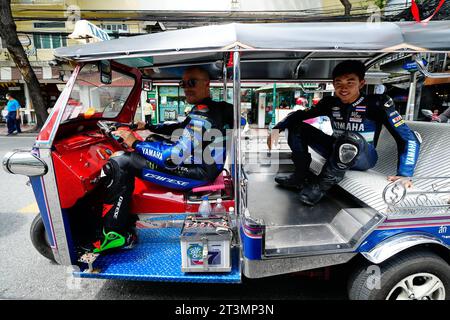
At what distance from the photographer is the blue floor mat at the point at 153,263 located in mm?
2176

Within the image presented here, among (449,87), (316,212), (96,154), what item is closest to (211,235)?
(316,212)

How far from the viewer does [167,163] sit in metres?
2.48

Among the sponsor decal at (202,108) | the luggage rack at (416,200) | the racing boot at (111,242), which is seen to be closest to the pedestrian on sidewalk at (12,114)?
the racing boot at (111,242)

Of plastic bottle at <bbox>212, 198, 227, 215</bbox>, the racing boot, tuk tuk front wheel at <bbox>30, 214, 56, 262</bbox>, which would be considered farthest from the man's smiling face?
Result: tuk tuk front wheel at <bbox>30, 214, 56, 262</bbox>

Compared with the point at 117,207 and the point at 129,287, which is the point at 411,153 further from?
the point at 129,287

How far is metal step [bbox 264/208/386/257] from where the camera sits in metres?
2.10

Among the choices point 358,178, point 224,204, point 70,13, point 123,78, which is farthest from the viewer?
point 70,13

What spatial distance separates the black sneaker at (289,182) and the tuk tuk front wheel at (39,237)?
2520 millimetres

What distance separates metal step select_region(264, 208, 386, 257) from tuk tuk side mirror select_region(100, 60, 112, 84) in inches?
80.9

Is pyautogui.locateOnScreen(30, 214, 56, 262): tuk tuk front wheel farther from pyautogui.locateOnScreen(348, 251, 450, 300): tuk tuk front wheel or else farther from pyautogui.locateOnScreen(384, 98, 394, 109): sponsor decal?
pyautogui.locateOnScreen(384, 98, 394, 109): sponsor decal

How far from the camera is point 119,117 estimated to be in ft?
11.3

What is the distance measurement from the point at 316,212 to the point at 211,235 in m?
1.13

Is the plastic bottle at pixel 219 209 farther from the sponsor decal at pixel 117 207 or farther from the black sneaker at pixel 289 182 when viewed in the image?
the black sneaker at pixel 289 182

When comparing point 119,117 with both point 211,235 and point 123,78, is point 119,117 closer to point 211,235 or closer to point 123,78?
point 123,78
